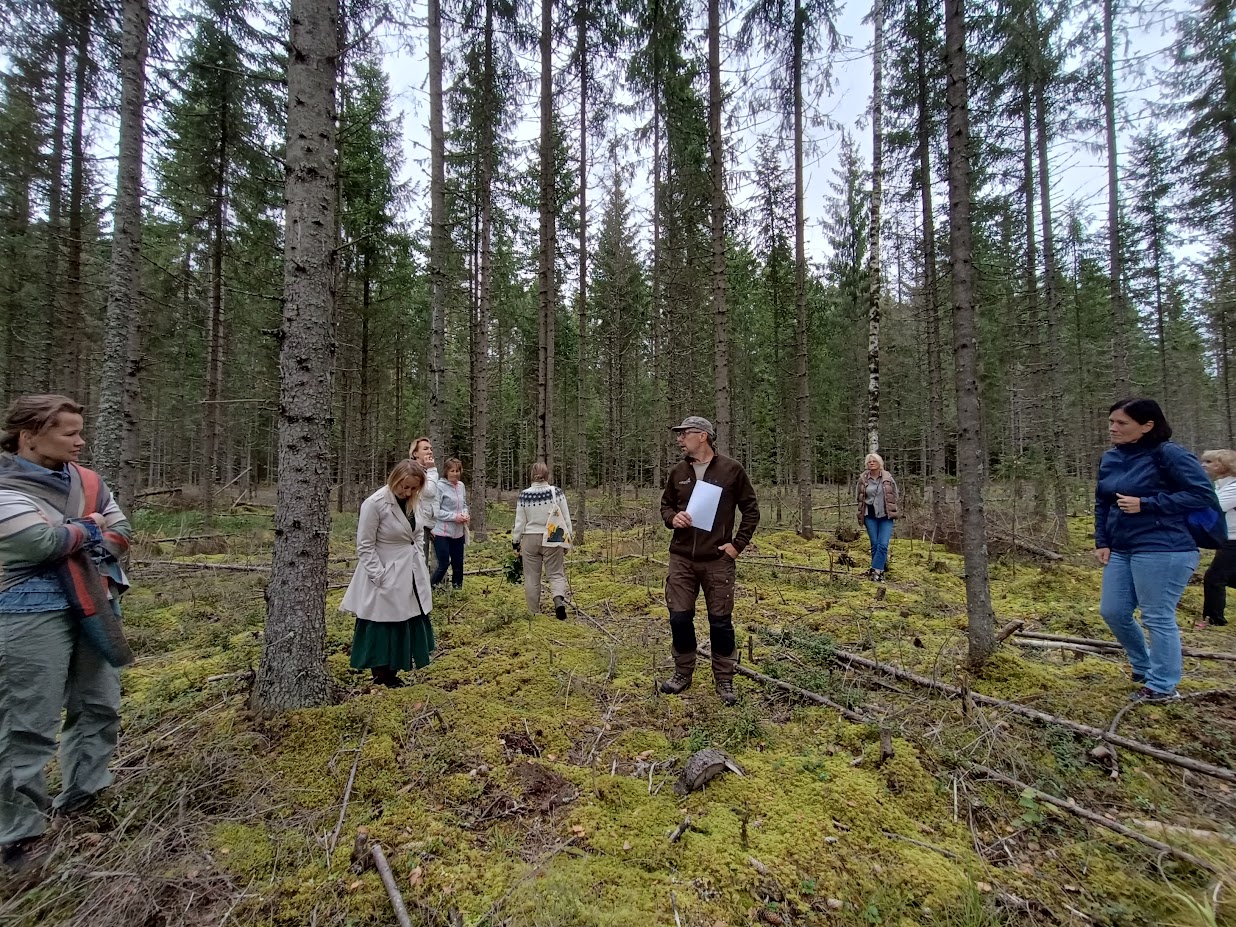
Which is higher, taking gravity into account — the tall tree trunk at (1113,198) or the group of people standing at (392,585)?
the tall tree trunk at (1113,198)

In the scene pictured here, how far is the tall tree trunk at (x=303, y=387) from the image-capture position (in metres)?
3.41

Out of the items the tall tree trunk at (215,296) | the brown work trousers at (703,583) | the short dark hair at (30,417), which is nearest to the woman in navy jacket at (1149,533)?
the brown work trousers at (703,583)

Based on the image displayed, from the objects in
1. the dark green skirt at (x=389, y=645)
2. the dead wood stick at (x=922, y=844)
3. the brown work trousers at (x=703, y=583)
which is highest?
the brown work trousers at (x=703, y=583)

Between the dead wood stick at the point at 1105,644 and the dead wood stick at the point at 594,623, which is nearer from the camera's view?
the dead wood stick at the point at 1105,644

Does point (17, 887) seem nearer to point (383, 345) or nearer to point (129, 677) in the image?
point (129, 677)

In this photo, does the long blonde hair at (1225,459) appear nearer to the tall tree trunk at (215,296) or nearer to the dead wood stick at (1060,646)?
the dead wood stick at (1060,646)

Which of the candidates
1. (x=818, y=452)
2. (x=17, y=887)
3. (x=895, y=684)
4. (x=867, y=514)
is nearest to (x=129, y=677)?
(x=17, y=887)

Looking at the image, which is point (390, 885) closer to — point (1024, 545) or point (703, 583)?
point (703, 583)

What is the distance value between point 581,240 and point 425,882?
1337cm

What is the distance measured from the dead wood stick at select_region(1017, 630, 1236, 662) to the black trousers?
5.00 ft

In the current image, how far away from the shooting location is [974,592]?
4.22 m

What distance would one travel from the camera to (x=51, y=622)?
2436 millimetres

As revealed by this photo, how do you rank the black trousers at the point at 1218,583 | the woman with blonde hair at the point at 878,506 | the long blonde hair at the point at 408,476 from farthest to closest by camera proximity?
the woman with blonde hair at the point at 878,506
the black trousers at the point at 1218,583
the long blonde hair at the point at 408,476

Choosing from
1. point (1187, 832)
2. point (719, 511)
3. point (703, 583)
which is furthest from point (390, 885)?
point (1187, 832)
